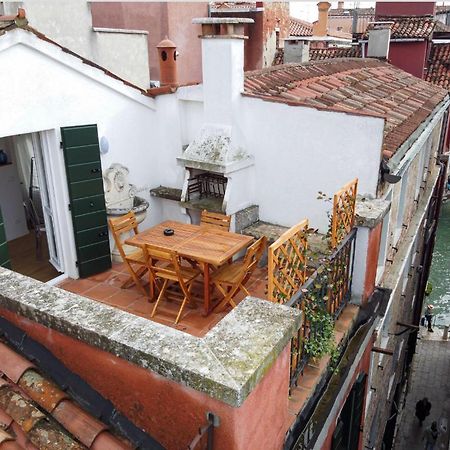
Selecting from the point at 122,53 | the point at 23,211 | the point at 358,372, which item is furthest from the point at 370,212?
the point at 122,53

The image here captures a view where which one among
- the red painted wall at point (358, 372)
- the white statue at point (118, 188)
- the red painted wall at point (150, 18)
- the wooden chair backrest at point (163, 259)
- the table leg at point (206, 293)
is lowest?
the red painted wall at point (358, 372)

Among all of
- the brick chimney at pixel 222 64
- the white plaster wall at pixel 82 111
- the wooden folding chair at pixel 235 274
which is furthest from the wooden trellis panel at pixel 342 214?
the white plaster wall at pixel 82 111

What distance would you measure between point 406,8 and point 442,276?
538 inches

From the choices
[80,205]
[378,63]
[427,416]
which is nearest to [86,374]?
[80,205]

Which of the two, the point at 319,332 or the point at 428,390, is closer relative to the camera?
the point at 319,332

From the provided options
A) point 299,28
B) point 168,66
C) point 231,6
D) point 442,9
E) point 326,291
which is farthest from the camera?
point 442,9

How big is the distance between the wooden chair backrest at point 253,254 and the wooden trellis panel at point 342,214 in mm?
1261

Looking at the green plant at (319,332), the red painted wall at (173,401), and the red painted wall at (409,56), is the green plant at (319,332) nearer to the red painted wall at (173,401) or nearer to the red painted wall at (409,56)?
the red painted wall at (173,401)

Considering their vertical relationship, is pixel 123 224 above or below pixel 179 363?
below

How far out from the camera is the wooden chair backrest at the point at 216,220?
23.0ft

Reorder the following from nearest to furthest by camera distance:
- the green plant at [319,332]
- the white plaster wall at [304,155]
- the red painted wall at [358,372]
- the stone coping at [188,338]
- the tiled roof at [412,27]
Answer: the stone coping at [188,338], the green plant at [319,332], the red painted wall at [358,372], the white plaster wall at [304,155], the tiled roof at [412,27]

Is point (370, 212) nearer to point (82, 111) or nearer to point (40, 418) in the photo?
point (40, 418)

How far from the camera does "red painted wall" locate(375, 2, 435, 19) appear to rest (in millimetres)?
16047

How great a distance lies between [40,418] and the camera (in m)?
2.83
